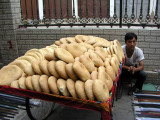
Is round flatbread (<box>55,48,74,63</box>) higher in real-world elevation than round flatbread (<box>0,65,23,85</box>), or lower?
higher

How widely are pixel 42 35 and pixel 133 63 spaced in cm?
262

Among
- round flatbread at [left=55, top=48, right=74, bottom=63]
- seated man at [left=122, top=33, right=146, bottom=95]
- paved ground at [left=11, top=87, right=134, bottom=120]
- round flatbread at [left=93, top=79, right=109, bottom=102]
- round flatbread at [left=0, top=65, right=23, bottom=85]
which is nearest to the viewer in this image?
round flatbread at [left=93, top=79, right=109, bottom=102]

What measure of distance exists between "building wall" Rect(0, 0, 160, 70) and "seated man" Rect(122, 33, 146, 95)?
49cm

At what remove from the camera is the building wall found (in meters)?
4.46

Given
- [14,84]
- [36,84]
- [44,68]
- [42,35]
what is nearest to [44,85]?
[36,84]

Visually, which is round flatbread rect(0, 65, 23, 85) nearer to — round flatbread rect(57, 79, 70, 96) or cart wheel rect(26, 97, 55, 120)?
round flatbread rect(57, 79, 70, 96)

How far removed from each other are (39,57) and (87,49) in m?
0.80

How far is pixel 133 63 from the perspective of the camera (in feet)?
14.2

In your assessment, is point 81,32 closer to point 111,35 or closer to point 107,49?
point 111,35

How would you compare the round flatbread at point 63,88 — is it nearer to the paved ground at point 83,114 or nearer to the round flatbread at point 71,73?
the round flatbread at point 71,73

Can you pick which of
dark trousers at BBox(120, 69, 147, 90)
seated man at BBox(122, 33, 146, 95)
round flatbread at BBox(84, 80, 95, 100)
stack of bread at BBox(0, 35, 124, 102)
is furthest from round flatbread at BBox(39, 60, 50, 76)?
dark trousers at BBox(120, 69, 147, 90)

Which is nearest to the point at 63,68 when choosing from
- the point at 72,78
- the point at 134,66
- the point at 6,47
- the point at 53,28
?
the point at 72,78

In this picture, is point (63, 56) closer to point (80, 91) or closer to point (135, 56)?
point (80, 91)

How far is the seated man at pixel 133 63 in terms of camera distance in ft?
13.0
